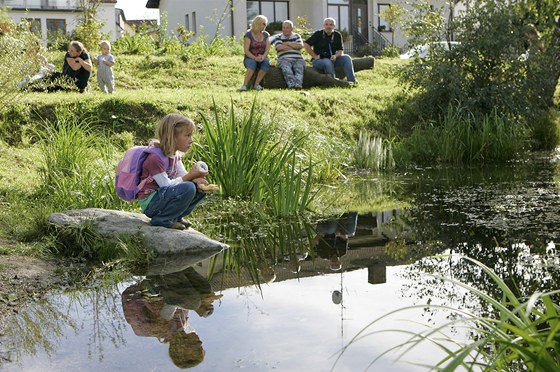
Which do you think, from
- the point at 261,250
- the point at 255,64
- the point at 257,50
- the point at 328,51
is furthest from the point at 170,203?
the point at 328,51

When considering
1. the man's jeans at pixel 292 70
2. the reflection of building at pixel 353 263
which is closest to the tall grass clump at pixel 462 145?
the man's jeans at pixel 292 70

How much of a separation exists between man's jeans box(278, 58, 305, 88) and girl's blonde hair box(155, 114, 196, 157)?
409 inches

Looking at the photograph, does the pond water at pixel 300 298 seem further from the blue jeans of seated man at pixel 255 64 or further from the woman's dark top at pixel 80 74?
the woman's dark top at pixel 80 74

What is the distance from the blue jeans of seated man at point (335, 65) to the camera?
1712 centimetres

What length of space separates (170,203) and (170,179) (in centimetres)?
23

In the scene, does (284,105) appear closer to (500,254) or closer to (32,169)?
(32,169)

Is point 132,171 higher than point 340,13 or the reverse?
the reverse

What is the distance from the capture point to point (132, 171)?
20.7ft

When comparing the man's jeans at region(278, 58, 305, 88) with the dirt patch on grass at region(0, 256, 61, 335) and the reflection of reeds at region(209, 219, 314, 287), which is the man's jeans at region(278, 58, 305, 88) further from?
the dirt patch on grass at region(0, 256, 61, 335)

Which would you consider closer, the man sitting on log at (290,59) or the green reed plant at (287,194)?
the green reed plant at (287,194)

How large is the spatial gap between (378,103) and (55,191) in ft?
29.4

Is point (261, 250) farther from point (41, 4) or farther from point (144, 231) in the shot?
point (41, 4)

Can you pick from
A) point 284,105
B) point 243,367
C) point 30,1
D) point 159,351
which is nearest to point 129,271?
point 159,351

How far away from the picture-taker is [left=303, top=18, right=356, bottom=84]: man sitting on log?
56.5 ft
